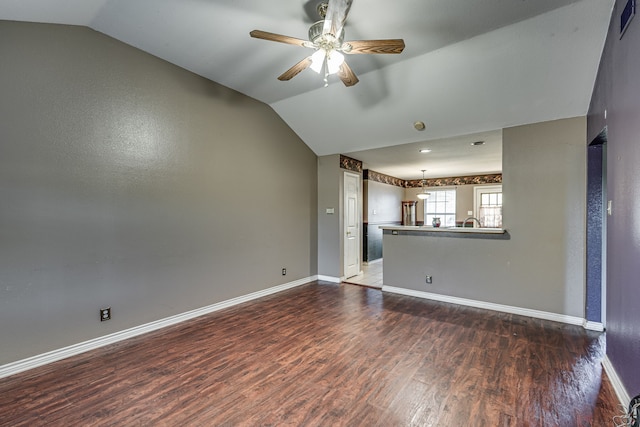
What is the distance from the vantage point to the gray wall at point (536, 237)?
3.28 m

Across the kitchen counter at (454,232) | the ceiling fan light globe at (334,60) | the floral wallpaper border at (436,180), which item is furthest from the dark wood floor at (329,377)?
the floral wallpaper border at (436,180)

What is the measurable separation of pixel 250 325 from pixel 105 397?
1.44 m

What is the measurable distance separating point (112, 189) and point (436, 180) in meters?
8.34

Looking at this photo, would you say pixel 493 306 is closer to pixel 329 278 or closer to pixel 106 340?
pixel 329 278

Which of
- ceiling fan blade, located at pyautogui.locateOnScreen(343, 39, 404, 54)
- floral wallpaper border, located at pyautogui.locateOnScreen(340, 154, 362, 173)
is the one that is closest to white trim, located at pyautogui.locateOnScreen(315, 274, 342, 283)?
floral wallpaper border, located at pyautogui.locateOnScreen(340, 154, 362, 173)

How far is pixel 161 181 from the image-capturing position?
126 inches

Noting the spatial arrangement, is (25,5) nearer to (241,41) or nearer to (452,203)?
(241,41)

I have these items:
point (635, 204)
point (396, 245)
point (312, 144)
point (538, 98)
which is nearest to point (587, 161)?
point (538, 98)

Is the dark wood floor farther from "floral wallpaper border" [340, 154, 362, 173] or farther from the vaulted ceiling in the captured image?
"floral wallpaper border" [340, 154, 362, 173]

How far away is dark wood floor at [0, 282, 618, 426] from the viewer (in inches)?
71.3

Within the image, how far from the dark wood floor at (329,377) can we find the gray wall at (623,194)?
1.31 ft

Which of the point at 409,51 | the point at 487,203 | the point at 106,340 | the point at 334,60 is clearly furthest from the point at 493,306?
the point at 487,203

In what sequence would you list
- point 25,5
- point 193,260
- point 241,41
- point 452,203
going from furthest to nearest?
point 452,203
point 193,260
point 241,41
point 25,5

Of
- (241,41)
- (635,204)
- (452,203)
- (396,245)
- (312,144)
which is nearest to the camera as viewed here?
(635,204)
